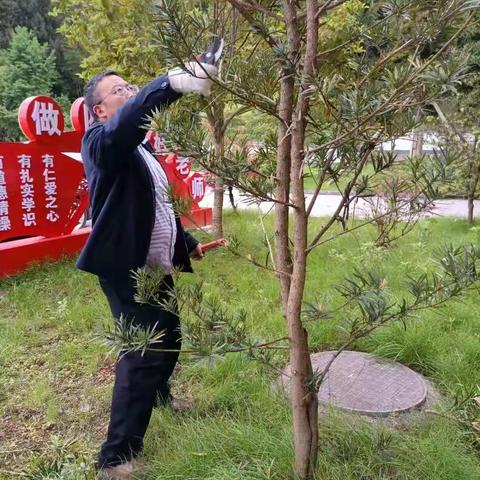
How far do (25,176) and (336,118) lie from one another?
427 cm

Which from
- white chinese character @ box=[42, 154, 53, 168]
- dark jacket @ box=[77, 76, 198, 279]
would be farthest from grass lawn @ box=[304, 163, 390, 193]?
white chinese character @ box=[42, 154, 53, 168]

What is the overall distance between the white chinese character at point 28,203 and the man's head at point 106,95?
10.6 feet

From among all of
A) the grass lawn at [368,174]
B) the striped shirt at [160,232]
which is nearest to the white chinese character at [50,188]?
the striped shirt at [160,232]

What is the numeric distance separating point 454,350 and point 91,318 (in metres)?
2.40

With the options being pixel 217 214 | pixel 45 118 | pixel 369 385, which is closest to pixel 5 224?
pixel 45 118

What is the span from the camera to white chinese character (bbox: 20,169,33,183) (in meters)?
4.96

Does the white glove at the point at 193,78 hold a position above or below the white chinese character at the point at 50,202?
above

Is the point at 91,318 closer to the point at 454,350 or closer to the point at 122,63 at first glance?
the point at 454,350

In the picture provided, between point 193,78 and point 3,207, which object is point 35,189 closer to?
point 3,207

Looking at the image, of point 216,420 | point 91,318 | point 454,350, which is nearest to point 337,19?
point 454,350

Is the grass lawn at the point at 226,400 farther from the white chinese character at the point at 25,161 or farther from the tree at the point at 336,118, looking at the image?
the white chinese character at the point at 25,161

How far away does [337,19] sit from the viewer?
4.29 meters

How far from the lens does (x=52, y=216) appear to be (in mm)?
5297

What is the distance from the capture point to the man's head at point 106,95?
2.05 metres
